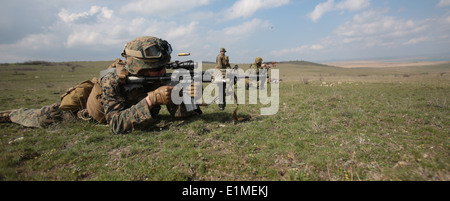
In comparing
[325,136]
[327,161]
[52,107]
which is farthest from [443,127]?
[52,107]

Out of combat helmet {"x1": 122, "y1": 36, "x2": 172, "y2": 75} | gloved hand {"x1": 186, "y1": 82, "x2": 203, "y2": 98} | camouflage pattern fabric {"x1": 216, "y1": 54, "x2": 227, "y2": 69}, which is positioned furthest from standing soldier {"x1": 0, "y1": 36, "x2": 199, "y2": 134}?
camouflage pattern fabric {"x1": 216, "y1": 54, "x2": 227, "y2": 69}

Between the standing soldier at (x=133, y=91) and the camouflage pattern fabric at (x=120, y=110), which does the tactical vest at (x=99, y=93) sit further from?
the camouflage pattern fabric at (x=120, y=110)

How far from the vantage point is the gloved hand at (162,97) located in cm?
488

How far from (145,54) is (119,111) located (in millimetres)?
1561

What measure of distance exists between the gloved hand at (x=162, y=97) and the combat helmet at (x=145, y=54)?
759 millimetres

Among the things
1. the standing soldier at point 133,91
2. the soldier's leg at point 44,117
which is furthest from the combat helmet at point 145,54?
the soldier's leg at point 44,117

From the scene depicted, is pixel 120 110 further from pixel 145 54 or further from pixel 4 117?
pixel 4 117

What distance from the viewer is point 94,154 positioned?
4.55 meters

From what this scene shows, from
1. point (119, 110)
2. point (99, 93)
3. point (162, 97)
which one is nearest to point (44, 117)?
point (99, 93)

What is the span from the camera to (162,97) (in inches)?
193

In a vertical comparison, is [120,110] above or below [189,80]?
below

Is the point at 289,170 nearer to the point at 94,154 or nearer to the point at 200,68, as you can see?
the point at 200,68

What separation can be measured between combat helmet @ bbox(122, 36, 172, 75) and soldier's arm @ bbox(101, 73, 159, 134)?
0.61m
